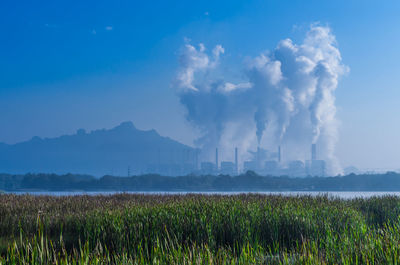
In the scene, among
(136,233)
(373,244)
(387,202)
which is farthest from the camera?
(387,202)

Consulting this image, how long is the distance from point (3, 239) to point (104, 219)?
105 inches

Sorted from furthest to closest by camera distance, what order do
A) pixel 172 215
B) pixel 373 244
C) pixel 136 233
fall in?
pixel 172 215
pixel 136 233
pixel 373 244

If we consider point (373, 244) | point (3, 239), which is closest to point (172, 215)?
point (3, 239)

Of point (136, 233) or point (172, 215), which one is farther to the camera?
point (172, 215)

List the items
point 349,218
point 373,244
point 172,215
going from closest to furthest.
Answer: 1. point 373,244
2. point 172,215
3. point 349,218

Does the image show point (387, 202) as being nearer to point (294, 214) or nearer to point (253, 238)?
point (294, 214)

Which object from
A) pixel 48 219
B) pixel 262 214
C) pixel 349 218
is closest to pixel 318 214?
pixel 349 218

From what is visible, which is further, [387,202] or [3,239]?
[387,202]

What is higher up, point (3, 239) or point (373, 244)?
point (373, 244)

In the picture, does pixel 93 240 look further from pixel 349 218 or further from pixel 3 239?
pixel 349 218

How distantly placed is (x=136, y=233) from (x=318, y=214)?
5415mm

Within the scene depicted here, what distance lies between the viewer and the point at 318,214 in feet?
35.6

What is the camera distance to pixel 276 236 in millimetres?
9258

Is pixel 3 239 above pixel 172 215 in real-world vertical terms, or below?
below
